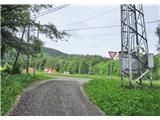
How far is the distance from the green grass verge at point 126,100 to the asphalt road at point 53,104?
36 centimetres

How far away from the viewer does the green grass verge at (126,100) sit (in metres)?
10.5

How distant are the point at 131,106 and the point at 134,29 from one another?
4.81m

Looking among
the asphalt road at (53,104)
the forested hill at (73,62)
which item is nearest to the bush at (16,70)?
the forested hill at (73,62)

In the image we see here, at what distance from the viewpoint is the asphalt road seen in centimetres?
998

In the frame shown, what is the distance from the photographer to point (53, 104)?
36.5 ft

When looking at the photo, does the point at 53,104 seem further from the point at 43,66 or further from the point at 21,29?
the point at 43,66

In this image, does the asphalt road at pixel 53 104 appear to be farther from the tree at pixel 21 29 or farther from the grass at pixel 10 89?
the tree at pixel 21 29

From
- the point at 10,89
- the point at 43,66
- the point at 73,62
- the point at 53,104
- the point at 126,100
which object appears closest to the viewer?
the point at 53,104

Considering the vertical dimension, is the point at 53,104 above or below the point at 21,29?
below

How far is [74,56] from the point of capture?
44.8ft

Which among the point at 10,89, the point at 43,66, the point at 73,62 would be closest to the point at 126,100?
the point at 73,62

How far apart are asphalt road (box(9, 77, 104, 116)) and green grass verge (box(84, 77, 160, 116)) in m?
0.36

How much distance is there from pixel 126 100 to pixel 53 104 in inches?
92.1
